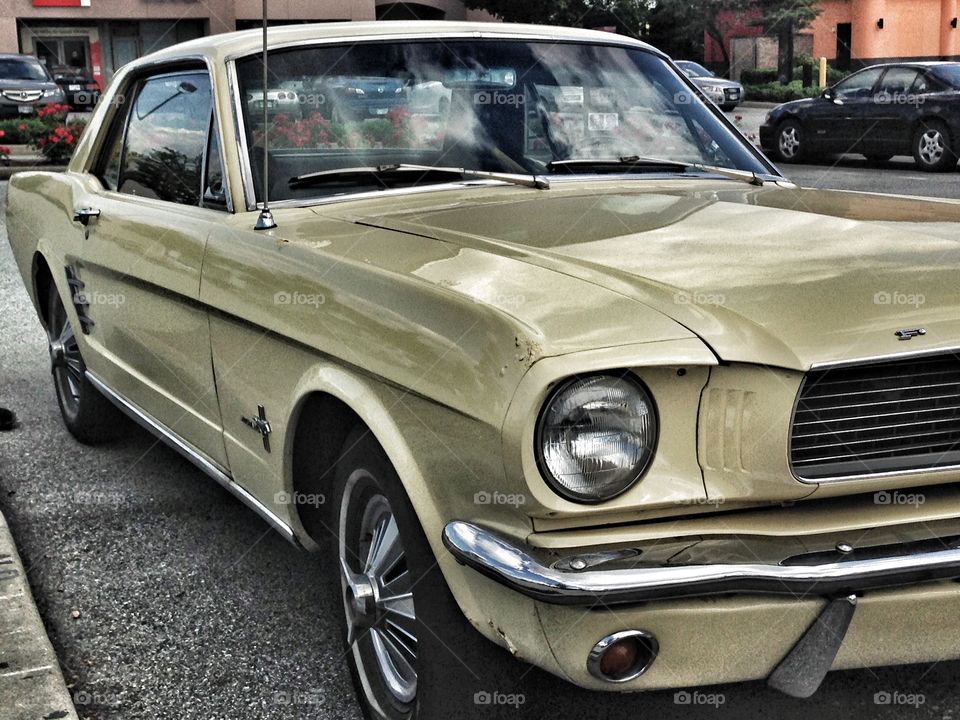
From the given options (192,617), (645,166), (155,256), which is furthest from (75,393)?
(645,166)

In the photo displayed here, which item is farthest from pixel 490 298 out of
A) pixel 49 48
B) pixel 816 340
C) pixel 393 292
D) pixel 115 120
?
pixel 49 48

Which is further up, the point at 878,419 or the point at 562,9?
the point at 562,9

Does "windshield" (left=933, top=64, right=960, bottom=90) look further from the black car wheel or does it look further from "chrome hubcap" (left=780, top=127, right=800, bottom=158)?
"chrome hubcap" (left=780, top=127, right=800, bottom=158)

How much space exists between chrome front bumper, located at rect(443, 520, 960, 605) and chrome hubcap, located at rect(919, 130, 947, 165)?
14876mm

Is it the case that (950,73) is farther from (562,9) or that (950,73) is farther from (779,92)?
(562,9)

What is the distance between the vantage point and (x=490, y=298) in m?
2.40

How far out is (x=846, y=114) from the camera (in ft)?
56.9

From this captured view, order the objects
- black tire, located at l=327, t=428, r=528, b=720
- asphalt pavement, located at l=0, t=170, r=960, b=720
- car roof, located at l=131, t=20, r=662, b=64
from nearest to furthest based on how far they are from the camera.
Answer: black tire, located at l=327, t=428, r=528, b=720 → asphalt pavement, located at l=0, t=170, r=960, b=720 → car roof, located at l=131, t=20, r=662, b=64

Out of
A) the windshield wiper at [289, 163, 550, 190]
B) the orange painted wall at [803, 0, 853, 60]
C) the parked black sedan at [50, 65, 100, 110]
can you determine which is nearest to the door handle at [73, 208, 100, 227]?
the windshield wiper at [289, 163, 550, 190]

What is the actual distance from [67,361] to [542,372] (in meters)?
3.55

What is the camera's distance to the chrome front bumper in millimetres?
2117

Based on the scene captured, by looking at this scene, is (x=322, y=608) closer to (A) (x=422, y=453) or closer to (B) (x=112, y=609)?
(B) (x=112, y=609)

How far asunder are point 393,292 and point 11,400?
4062 millimetres

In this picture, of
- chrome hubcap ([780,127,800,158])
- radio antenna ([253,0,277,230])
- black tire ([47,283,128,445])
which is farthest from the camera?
chrome hubcap ([780,127,800,158])
